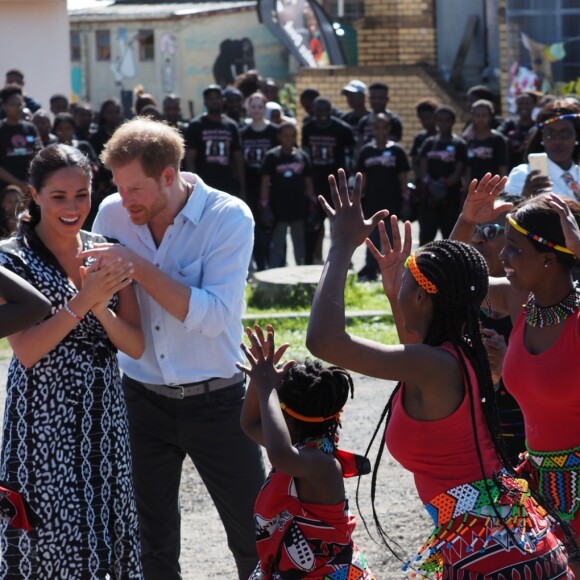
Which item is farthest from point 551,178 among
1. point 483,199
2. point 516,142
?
point 516,142

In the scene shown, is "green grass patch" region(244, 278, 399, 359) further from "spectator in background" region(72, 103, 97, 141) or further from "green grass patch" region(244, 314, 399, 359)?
"spectator in background" region(72, 103, 97, 141)

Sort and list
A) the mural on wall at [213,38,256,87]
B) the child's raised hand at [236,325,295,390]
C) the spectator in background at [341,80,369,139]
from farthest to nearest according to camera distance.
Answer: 1. the mural on wall at [213,38,256,87]
2. the spectator in background at [341,80,369,139]
3. the child's raised hand at [236,325,295,390]

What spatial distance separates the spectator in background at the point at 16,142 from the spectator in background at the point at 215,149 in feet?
5.34

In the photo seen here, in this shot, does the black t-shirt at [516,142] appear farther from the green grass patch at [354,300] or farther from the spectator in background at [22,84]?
the spectator in background at [22,84]

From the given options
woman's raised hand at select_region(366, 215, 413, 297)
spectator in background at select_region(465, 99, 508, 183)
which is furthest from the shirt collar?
spectator in background at select_region(465, 99, 508, 183)

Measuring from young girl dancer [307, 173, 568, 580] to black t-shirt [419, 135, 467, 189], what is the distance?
355 inches

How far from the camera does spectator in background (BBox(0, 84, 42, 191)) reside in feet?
41.0

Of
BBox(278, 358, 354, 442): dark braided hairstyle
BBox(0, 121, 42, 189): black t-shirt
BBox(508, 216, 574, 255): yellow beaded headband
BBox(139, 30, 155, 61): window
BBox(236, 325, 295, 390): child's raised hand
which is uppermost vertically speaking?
BBox(139, 30, 155, 61): window

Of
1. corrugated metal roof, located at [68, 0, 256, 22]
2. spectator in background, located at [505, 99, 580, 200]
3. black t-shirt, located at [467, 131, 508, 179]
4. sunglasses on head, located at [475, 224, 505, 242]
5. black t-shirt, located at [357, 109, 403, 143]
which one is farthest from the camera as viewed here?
corrugated metal roof, located at [68, 0, 256, 22]

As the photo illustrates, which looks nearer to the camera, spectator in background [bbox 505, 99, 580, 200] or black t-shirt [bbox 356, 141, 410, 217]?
spectator in background [bbox 505, 99, 580, 200]

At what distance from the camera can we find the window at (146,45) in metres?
31.5

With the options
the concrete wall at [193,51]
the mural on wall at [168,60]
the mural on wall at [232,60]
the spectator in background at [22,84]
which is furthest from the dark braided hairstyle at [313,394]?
the mural on wall at [168,60]

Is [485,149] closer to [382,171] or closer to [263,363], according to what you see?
[382,171]

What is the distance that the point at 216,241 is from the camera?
4344 mm
